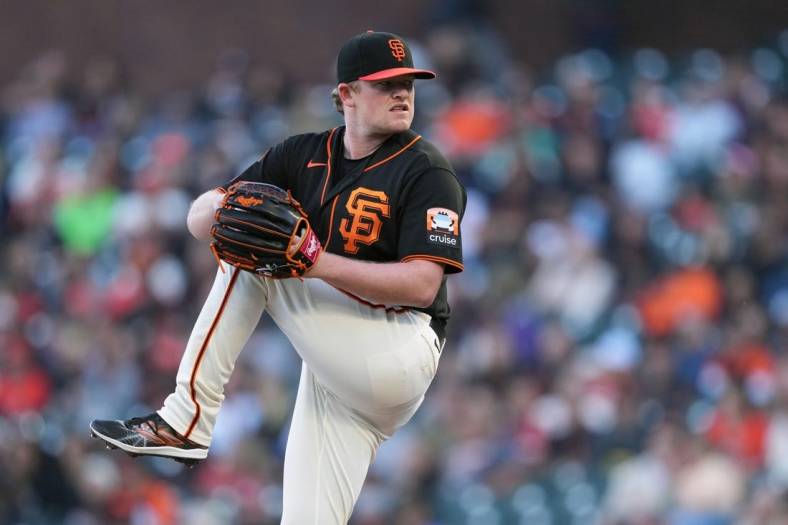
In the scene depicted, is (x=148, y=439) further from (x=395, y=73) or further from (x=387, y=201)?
(x=395, y=73)

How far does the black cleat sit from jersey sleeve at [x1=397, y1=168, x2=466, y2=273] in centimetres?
94

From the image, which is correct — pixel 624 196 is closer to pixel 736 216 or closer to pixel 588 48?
pixel 736 216

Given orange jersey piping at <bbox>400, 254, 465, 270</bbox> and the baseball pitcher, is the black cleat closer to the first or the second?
the baseball pitcher

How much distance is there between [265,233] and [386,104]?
0.66 metres

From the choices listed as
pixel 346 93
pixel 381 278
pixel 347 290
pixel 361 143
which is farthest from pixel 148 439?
pixel 346 93

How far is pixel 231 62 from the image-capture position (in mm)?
11086

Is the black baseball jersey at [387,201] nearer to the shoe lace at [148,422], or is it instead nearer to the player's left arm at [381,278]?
the player's left arm at [381,278]

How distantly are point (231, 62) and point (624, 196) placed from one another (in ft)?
12.7

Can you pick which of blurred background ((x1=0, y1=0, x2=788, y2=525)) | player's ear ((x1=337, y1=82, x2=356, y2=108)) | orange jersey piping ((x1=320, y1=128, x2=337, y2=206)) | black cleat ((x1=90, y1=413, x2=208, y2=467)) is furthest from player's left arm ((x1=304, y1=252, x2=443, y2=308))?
blurred background ((x1=0, y1=0, x2=788, y2=525))

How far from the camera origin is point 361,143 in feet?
14.2

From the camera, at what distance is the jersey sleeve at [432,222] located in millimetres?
4090

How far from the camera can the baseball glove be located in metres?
3.88

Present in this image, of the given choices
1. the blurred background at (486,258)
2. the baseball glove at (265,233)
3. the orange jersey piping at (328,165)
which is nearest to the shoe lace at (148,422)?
the baseball glove at (265,233)

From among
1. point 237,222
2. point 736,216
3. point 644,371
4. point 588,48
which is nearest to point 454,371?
point 644,371
